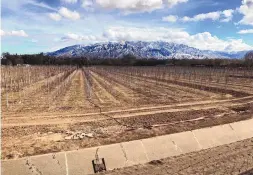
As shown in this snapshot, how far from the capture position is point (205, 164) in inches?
415

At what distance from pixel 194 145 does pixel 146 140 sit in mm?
1986

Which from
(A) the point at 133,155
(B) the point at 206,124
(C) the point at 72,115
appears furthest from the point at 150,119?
(A) the point at 133,155

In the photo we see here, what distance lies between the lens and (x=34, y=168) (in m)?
9.70

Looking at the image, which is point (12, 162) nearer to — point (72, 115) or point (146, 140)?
point (146, 140)

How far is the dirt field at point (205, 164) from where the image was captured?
9922mm

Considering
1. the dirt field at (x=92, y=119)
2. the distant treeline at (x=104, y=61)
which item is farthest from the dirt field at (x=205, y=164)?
the distant treeline at (x=104, y=61)

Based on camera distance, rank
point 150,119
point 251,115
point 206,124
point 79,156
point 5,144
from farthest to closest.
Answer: point 251,115
point 150,119
point 206,124
point 5,144
point 79,156

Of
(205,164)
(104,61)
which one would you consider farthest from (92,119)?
(104,61)

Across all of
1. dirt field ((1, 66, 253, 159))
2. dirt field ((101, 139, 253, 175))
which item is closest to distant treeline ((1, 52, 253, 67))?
dirt field ((1, 66, 253, 159))

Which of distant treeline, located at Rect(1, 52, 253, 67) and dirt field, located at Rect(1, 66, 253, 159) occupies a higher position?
distant treeline, located at Rect(1, 52, 253, 67)

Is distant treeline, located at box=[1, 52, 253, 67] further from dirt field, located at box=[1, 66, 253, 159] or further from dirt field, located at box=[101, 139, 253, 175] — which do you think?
dirt field, located at box=[101, 139, 253, 175]

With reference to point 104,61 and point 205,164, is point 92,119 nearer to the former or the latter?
point 205,164

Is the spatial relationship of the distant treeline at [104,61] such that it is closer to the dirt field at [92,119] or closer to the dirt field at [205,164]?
the dirt field at [92,119]

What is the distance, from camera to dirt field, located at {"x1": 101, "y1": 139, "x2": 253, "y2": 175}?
9.92 meters
